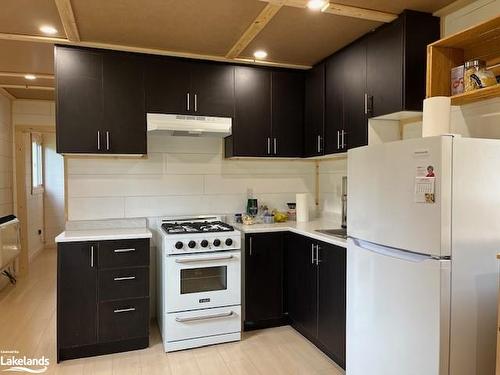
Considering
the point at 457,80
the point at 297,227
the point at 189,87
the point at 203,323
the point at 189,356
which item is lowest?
the point at 189,356

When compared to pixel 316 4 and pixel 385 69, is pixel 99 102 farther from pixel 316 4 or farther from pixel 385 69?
pixel 385 69

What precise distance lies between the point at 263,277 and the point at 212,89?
1749 millimetres

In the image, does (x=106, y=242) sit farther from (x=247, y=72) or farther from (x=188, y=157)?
(x=247, y=72)

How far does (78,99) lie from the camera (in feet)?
9.82

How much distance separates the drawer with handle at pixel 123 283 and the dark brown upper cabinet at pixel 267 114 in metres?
1.34

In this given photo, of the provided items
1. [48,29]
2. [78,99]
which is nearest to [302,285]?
[78,99]

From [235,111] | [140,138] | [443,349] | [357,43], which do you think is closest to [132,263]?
[140,138]

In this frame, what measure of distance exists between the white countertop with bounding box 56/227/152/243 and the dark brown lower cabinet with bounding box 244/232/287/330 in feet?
3.02

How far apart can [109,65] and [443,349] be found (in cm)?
301

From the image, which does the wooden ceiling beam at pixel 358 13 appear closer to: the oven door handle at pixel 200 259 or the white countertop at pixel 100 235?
the oven door handle at pixel 200 259

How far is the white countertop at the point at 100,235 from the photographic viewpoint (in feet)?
9.14

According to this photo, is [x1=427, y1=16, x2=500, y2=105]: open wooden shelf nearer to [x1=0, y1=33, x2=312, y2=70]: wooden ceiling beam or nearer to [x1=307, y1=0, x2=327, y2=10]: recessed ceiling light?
[x1=307, y1=0, x2=327, y2=10]: recessed ceiling light

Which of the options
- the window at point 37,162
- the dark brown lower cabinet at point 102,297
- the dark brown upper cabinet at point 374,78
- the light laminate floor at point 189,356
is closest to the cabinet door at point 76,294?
the dark brown lower cabinet at point 102,297

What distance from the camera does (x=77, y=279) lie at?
2.80 metres
